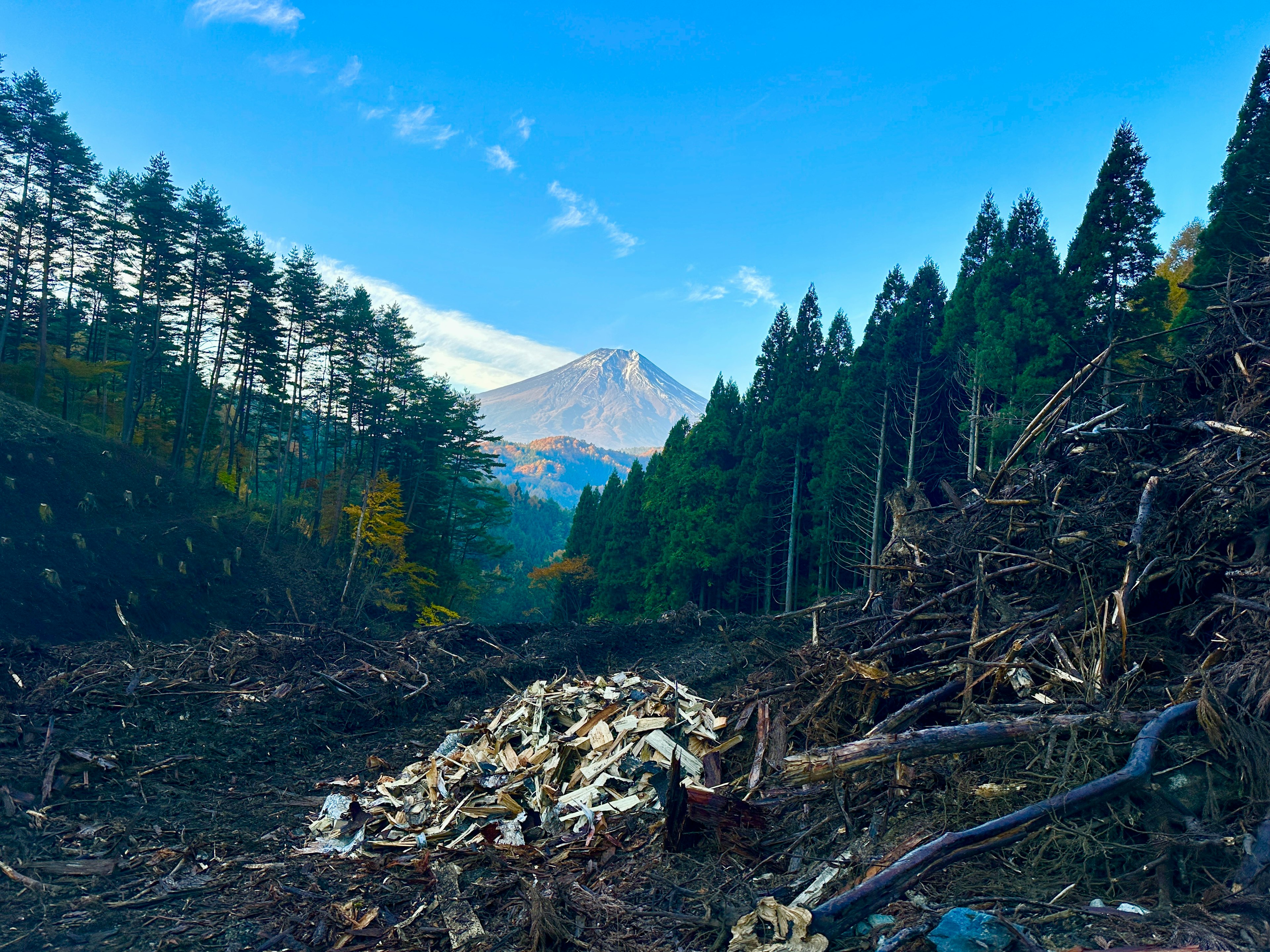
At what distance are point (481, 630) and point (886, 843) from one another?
39.9 ft

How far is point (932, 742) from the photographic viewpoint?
3.91 meters

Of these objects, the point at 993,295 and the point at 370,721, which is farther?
the point at 993,295

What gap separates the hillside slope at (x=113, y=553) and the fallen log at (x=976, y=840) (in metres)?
16.5

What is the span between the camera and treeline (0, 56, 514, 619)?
24.5 metres

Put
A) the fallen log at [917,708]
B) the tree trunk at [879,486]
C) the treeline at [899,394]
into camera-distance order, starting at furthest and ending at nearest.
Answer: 1. the tree trunk at [879,486]
2. the treeline at [899,394]
3. the fallen log at [917,708]

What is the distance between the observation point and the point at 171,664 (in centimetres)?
1002

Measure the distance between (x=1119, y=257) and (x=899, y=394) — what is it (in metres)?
7.37

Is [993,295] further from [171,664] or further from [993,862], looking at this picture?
[171,664]

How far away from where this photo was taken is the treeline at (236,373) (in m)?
24.5

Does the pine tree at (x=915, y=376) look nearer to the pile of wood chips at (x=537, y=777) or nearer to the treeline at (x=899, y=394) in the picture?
the treeline at (x=899, y=394)

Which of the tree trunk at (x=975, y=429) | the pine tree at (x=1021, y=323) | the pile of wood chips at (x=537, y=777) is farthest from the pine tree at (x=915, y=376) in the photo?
the pile of wood chips at (x=537, y=777)

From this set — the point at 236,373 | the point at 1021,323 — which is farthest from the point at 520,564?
the point at 1021,323

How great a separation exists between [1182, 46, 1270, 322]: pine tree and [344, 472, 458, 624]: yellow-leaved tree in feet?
84.8

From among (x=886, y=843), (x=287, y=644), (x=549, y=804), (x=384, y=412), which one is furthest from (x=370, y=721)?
(x=384, y=412)
